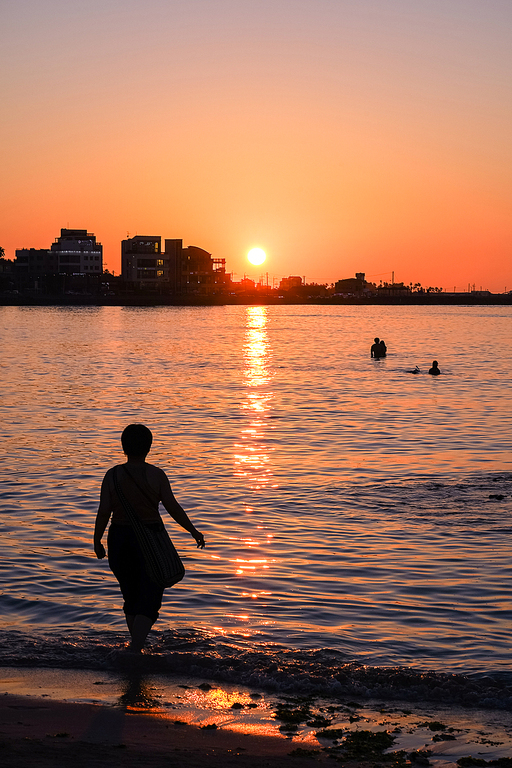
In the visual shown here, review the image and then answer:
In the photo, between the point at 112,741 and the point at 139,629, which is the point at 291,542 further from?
the point at 112,741

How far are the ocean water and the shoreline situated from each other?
37cm

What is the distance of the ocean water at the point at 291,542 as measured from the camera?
26.4 feet

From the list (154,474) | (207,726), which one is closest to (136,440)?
(154,474)

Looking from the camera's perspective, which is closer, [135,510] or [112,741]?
[112,741]

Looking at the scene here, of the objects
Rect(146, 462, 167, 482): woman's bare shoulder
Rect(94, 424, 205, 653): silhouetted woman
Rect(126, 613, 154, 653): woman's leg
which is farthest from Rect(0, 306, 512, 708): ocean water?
Rect(146, 462, 167, 482): woman's bare shoulder

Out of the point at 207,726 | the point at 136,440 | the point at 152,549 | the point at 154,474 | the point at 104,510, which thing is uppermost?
the point at 136,440

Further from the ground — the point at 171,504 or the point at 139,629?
the point at 171,504

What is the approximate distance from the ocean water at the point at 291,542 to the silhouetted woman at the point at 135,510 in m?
0.84

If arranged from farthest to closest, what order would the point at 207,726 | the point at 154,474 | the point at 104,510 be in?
the point at 104,510
the point at 154,474
the point at 207,726

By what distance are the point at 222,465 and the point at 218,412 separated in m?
10.5

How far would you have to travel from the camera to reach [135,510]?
7152mm

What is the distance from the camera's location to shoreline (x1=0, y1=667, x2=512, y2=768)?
18.7 feet

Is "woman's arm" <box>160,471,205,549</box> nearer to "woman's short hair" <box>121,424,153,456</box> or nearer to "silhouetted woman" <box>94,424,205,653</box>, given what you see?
"silhouetted woman" <box>94,424,205,653</box>

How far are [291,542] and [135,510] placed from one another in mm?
5405
